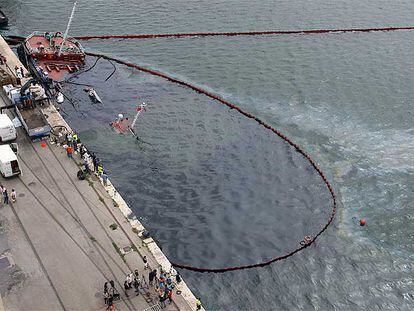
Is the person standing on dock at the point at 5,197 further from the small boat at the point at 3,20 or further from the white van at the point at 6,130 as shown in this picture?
the small boat at the point at 3,20

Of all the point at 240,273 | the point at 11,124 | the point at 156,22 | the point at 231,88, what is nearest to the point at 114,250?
the point at 240,273

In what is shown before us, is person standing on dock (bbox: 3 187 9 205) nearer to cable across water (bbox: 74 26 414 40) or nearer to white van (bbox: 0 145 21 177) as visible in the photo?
Answer: white van (bbox: 0 145 21 177)

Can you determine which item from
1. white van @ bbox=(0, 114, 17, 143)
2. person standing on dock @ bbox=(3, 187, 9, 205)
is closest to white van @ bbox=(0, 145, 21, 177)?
person standing on dock @ bbox=(3, 187, 9, 205)

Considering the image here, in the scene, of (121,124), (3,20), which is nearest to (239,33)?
(121,124)

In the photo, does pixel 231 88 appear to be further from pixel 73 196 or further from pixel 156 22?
pixel 73 196

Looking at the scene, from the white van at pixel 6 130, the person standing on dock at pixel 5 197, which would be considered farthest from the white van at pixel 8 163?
the white van at pixel 6 130

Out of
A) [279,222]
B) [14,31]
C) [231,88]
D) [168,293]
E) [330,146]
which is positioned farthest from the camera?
[14,31]
